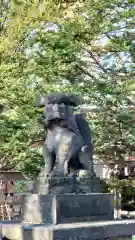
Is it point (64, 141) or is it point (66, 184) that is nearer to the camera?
point (66, 184)

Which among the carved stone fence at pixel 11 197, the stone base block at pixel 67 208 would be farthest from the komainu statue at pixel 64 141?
the carved stone fence at pixel 11 197

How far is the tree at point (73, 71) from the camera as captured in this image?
12.2 m

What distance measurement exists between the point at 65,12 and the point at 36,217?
8572mm

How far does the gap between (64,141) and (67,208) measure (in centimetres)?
132

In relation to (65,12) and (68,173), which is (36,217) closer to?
(68,173)

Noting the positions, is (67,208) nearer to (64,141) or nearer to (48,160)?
(48,160)

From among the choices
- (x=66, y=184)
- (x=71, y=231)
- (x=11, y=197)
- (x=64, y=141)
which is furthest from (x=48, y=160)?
(x=11, y=197)

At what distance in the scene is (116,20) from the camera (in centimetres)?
1248

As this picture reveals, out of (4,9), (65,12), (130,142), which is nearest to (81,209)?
(130,142)

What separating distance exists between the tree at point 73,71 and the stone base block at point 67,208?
4.84 m

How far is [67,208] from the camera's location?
696 centimetres

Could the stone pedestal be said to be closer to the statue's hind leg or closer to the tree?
the statue's hind leg

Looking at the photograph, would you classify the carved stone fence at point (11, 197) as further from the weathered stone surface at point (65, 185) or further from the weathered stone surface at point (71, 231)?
the weathered stone surface at point (71, 231)

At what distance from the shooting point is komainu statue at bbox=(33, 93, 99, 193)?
25.2 ft
